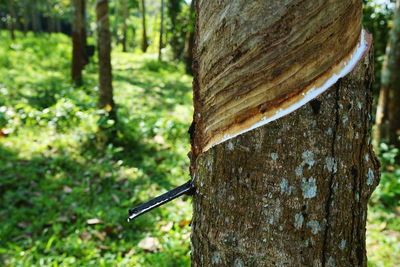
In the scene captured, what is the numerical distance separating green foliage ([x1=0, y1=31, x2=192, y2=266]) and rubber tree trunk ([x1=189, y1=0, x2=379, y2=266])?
1777 mm

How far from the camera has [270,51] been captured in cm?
63

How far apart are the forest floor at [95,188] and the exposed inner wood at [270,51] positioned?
759mm

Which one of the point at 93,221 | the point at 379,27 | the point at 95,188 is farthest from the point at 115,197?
the point at 379,27

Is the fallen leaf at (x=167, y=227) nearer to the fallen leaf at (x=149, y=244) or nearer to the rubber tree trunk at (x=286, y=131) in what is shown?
the fallen leaf at (x=149, y=244)

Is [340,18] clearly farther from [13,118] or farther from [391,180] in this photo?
[13,118]

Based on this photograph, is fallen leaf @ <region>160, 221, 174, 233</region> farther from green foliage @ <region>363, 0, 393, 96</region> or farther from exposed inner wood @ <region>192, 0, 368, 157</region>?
green foliage @ <region>363, 0, 393, 96</region>

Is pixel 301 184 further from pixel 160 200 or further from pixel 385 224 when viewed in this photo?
pixel 385 224

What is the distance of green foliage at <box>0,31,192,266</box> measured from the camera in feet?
7.93

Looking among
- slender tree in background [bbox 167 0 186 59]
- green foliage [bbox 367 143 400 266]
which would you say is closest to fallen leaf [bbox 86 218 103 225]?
green foliage [bbox 367 143 400 266]

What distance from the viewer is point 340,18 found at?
2.12ft

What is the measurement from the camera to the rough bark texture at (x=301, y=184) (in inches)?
26.9

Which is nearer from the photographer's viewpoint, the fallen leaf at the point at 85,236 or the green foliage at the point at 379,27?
the fallen leaf at the point at 85,236

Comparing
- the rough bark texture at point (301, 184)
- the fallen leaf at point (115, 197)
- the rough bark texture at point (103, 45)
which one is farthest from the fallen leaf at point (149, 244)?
the rough bark texture at point (103, 45)

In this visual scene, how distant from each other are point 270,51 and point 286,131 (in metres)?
0.19
